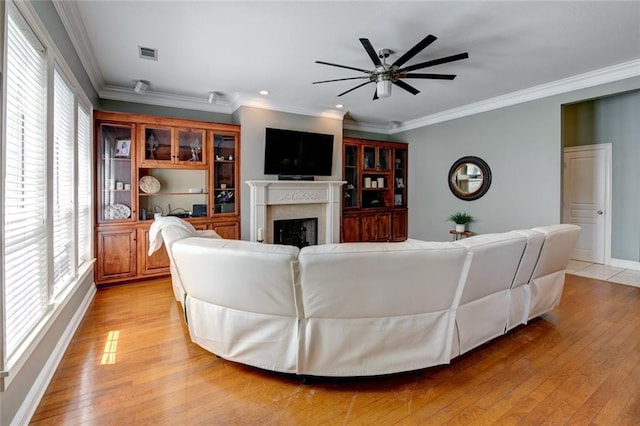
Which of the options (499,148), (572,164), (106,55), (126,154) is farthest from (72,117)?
(572,164)

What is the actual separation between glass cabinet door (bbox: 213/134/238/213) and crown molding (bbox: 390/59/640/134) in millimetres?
3702

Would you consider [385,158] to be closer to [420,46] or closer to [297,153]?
[297,153]

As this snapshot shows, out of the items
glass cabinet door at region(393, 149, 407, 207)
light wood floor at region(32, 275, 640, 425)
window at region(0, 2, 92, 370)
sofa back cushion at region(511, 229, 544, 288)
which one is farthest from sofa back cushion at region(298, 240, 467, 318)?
glass cabinet door at region(393, 149, 407, 207)

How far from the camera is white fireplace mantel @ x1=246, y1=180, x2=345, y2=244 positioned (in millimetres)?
4719

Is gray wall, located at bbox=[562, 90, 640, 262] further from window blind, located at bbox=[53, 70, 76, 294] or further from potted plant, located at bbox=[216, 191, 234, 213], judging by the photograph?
window blind, located at bbox=[53, 70, 76, 294]

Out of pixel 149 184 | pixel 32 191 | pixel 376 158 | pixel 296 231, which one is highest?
pixel 376 158

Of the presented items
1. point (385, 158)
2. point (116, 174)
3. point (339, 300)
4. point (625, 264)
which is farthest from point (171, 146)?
point (625, 264)

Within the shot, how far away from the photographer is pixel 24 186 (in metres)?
1.75

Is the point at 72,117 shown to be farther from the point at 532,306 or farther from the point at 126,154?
the point at 532,306

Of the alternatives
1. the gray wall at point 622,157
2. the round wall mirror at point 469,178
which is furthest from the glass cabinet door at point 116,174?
the gray wall at point 622,157

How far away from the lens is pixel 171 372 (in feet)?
6.77

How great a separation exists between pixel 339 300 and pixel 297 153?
362cm

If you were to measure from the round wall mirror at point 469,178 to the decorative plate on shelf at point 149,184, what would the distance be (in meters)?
4.87

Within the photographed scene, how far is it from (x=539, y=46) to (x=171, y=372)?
14.1ft
